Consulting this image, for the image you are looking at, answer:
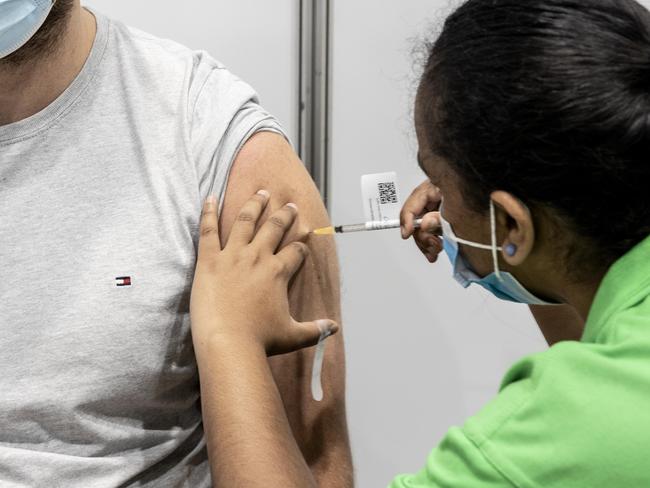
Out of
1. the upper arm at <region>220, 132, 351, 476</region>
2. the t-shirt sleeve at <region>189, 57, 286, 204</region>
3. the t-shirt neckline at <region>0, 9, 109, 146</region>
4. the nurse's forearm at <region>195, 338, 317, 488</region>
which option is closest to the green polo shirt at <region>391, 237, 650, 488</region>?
the nurse's forearm at <region>195, 338, 317, 488</region>

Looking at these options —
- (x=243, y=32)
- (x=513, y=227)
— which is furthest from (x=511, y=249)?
(x=243, y=32)

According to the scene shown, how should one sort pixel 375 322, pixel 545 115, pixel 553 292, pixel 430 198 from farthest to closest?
pixel 375 322 → pixel 430 198 → pixel 553 292 → pixel 545 115

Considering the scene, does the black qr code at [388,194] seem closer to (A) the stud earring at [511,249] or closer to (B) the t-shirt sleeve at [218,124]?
(B) the t-shirt sleeve at [218,124]

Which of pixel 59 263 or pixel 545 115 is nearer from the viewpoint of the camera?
pixel 545 115

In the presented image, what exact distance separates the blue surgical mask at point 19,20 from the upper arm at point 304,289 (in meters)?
0.31

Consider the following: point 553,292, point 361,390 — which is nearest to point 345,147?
point 361,390

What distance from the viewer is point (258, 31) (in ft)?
6.28

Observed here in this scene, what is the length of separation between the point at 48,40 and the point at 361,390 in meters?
1.23

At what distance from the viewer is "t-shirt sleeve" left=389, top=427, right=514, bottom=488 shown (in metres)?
0.93

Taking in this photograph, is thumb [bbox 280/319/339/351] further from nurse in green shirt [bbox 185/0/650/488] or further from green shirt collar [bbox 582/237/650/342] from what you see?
green shirt collar [bbox 582/237/650/342]

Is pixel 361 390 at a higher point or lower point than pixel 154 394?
lower

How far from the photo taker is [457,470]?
0.96 meters

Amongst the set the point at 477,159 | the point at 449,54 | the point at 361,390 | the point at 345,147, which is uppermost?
the point at 449,54

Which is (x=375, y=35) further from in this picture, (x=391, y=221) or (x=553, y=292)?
(x=553, y=292)
